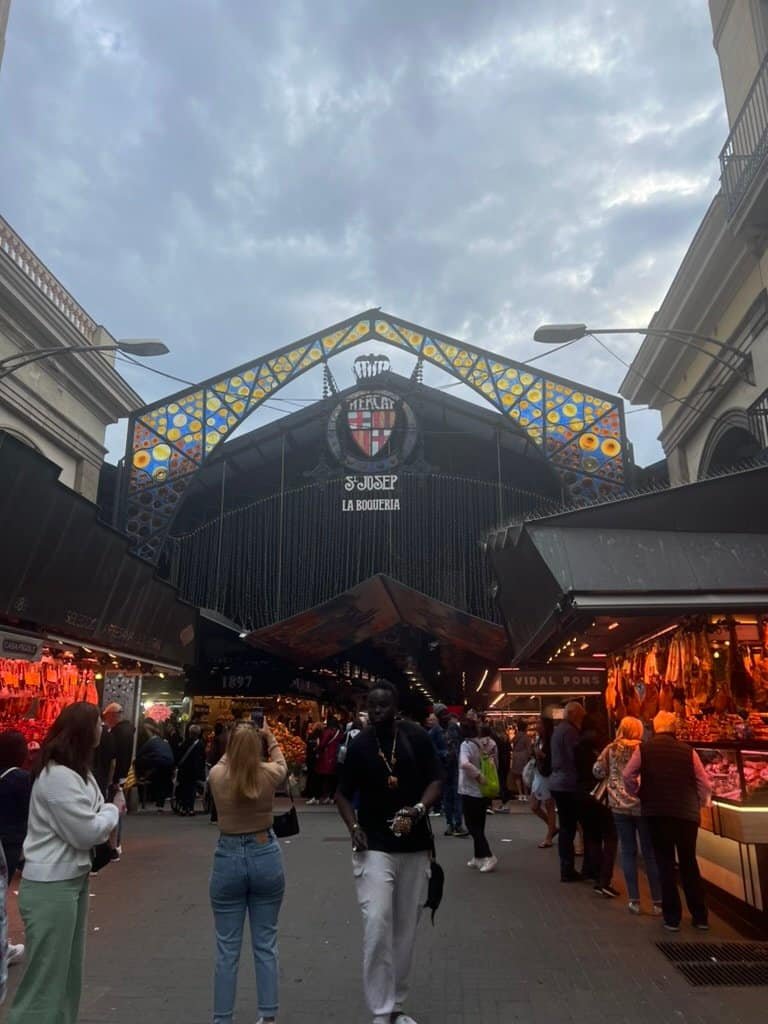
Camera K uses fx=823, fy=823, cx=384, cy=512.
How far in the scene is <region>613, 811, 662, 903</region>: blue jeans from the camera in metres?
7.06

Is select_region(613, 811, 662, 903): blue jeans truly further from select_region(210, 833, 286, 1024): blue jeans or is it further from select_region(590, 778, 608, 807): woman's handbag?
select_region(210, 833, 286, 1024): blue jeans

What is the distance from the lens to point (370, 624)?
1861cm

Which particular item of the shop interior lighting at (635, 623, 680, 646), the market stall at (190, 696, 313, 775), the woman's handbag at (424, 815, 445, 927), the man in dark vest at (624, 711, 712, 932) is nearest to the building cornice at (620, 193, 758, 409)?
the shop interior lighting at (635, 623, 680, 646)

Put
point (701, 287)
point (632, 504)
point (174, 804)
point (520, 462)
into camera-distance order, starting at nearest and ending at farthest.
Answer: point (632, 504) < point (701, 287) < point (174, 804) < point (520, 462)

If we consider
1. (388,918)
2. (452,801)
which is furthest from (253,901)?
(452,801)

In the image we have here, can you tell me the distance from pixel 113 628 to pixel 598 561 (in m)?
8.72

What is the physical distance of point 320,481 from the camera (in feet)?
59.6

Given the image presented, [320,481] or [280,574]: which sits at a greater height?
[320,481]

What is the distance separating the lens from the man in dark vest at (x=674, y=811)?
641 cm

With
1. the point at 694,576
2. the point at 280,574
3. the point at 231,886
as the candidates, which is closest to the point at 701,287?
the point at 694,576

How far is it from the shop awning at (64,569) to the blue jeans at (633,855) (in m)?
7.11

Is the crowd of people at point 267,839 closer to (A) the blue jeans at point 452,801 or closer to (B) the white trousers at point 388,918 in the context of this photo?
(B) the white trousers at point 388,918

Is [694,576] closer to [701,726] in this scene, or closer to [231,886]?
[701,726]

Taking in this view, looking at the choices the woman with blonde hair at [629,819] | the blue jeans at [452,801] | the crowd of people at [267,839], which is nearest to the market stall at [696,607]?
the crowd of people at [267,839]
